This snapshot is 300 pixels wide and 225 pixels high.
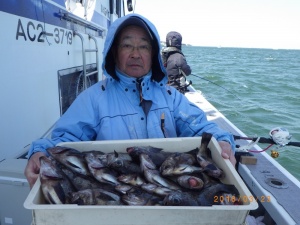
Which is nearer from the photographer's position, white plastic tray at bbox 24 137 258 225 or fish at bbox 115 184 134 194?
white plastic tray at bbox 24 137 258 225

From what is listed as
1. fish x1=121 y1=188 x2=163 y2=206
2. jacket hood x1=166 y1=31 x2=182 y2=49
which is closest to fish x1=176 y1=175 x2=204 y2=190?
fish x1=121 y1=188 x2=163 y2=206

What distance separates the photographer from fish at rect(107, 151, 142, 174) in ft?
5.89

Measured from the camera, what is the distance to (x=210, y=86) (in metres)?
16.2

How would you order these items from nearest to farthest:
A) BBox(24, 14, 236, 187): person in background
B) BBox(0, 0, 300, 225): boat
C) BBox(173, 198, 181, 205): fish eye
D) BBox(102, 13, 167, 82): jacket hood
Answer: BBox(173, 198, 181, 205): fish eye < BBox(0, 0, 300, 225): boat < BBox(24, 14, 236, 187): person in background < BBox(102, 13, 167, 82): jacket hood

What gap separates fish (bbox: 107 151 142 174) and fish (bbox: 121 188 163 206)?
0.24 meters

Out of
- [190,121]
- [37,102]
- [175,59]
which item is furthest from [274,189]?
[175,59]

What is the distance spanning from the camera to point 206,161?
182 cm

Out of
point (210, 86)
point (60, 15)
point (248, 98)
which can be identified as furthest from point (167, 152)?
point (210, 86)

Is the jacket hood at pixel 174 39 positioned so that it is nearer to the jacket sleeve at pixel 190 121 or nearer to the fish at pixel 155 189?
the jacket sleeve at pixel 190 121

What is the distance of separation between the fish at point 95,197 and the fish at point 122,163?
266 mm

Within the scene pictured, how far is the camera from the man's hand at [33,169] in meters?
1.60

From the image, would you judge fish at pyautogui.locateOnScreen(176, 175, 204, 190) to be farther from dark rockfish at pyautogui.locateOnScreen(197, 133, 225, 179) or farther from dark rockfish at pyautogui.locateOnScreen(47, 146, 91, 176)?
dark rockfish at pyautogui.locateOnScreen(47, 146, 91, 176)

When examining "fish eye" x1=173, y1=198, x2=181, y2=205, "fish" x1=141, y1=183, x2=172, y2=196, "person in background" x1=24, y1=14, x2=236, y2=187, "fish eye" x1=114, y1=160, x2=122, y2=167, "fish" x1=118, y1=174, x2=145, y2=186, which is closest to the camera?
"fish eye" x1=173, y1=198, x2=181, y2=205

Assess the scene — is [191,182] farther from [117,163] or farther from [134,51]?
[134,51]
